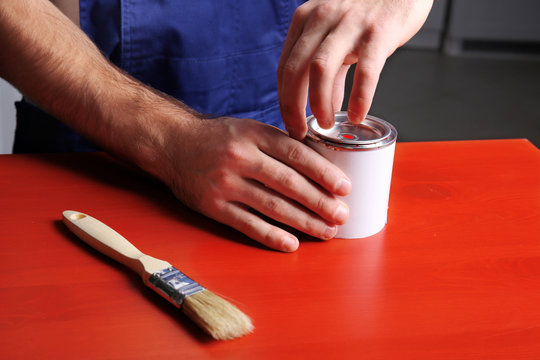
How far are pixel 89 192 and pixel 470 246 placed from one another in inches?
23.0

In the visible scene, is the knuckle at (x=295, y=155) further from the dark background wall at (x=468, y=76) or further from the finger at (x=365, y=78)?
the dark background wall at (x=468, y=76)

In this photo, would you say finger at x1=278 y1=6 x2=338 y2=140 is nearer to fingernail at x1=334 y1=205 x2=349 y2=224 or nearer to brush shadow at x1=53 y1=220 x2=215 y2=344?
fingernail at x1=334 y1=205 x2=349 y2=224

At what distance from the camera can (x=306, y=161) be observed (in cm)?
77

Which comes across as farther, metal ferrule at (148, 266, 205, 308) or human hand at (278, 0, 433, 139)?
human hand at (278, 0, 433, 139)

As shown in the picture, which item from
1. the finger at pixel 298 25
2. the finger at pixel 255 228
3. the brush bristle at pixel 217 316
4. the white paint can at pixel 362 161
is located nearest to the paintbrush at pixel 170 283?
the brush bristle at pixel 217 316

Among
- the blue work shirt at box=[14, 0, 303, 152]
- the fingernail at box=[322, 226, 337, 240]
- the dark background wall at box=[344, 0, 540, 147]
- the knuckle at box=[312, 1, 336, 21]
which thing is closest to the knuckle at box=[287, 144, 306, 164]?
the fingernail at box=[322, 226, 337, 240]

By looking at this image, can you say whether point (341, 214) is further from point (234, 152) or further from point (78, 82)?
point (78, 82)

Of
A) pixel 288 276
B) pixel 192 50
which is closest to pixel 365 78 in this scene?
pixel 288 276

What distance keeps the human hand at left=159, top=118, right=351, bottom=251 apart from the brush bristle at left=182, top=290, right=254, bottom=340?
164 millimetres

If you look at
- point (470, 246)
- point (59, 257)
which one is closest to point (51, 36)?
point (59, 257)

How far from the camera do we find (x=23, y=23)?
3.22 feet

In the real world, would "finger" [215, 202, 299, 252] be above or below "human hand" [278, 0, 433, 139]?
below

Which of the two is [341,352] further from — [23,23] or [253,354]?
[23,23]

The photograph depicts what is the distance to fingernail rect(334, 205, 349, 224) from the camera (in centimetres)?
77
